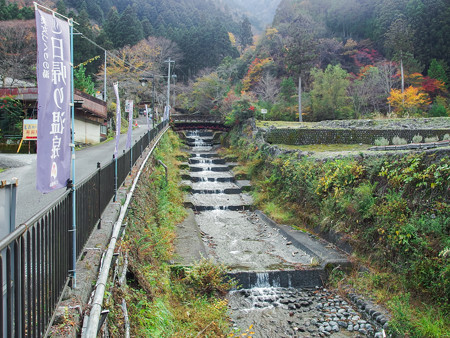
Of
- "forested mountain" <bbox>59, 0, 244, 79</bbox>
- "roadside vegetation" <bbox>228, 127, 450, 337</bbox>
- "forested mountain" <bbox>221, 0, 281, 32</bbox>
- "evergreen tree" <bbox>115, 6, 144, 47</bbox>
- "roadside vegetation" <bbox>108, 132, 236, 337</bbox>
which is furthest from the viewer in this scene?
"forested mountain" <bbox>221, 0, 281, 32</bbox>

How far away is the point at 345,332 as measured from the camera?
Answer: 24.2 ft

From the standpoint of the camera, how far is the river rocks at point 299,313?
741cm

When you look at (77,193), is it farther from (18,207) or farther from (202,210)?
(202,210)

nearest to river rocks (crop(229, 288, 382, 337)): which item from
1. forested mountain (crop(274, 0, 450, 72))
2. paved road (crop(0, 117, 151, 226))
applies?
paved road (crop(0, 117, 151, 226))

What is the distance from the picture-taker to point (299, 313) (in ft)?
27.0

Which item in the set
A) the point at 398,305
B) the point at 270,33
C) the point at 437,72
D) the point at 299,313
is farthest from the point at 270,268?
the point at 270,33

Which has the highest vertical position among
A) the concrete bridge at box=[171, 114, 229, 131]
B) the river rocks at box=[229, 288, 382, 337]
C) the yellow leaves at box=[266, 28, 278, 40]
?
the yellow leaves at box=[266, 28, 278, 40]

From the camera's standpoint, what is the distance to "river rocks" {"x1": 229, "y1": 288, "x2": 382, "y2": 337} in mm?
7406

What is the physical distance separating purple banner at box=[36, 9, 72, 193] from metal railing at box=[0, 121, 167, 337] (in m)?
0.34

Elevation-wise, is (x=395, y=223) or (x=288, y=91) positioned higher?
(x=288, y=91)

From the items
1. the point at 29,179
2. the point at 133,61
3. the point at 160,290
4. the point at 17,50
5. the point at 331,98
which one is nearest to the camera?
the point at 160,290

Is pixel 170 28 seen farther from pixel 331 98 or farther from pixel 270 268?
pixel 270 268

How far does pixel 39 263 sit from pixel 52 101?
66.0 inches

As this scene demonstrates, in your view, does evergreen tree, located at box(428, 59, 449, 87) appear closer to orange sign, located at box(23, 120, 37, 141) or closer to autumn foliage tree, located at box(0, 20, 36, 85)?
orange sign, located at box(23, 120, 37, 141)
